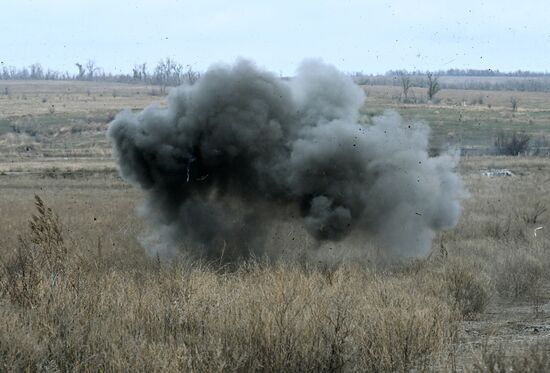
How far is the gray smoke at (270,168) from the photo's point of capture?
15586 mm

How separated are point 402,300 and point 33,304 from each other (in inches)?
181

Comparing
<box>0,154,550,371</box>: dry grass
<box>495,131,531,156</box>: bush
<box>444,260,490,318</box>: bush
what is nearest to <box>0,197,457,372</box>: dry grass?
<box>0,154,550,371</box>: dry grass

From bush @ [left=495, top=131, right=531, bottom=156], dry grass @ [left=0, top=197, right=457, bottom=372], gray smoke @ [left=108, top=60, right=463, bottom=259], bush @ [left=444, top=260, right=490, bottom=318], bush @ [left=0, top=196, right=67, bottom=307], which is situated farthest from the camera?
bush @ [left=495, top=131, right=531, bottom=156]

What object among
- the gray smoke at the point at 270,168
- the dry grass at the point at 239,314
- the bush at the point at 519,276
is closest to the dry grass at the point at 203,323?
the dry grass at the point at 239,314

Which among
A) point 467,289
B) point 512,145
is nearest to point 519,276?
point 467,289

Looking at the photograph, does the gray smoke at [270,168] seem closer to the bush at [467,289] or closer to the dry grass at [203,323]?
the bush at [467,289]

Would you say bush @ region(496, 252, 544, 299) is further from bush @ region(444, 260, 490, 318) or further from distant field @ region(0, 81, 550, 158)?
distant field @ region(0, 81, 550, 158)

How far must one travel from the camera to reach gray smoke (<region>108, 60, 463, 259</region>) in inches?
614

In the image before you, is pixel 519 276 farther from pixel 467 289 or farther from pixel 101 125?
pixel 101 125

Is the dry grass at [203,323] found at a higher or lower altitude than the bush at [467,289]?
higher

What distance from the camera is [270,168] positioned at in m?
15.6

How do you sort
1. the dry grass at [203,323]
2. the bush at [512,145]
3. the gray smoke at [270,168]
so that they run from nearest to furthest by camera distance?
the dry grass at [203,323] → the gray smoke at [270,168] → the bush at [512,145]

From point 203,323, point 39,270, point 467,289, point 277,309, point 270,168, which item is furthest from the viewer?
point 270,168

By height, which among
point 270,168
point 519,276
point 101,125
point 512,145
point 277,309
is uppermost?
point 270,168
